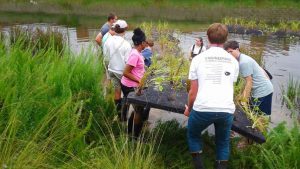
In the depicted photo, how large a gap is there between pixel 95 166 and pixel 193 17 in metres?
26.5

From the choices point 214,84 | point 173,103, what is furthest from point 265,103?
point 214,84

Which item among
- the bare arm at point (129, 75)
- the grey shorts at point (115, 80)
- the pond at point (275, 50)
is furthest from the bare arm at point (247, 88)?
the pond at point (275, 50)

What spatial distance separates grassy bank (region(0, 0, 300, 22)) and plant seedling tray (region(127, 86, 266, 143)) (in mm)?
24913

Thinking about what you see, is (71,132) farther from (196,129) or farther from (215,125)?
(215,125)

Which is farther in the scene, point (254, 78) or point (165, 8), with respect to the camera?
point (165, 8)

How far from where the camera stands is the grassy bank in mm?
30484

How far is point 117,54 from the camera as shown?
5.95 meters

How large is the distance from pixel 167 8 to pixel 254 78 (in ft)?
91.0

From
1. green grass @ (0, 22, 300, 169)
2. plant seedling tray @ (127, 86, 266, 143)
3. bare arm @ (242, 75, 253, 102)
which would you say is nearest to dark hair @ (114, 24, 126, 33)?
green grass @ (0, 22, 300, 169)

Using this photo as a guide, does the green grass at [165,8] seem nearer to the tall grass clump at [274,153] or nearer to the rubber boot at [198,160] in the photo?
the tall grass clump at [274,153]

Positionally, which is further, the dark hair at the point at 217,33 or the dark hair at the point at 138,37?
the dark hair at the point at 138,37

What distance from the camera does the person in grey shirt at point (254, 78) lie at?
16.4 feet

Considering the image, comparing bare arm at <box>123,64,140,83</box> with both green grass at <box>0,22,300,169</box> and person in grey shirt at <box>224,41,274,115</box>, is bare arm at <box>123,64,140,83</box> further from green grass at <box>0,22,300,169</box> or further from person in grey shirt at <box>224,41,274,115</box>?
person in grey shirt at <box>224,41,274,115</box>

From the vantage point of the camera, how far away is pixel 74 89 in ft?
16.4
